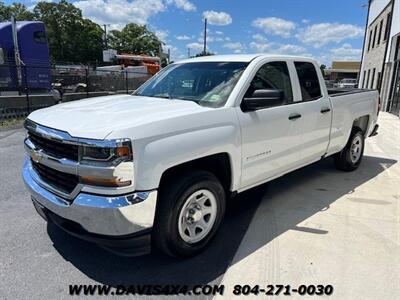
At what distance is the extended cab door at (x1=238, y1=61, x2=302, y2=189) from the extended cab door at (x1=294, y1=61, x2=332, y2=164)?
0.17 meters

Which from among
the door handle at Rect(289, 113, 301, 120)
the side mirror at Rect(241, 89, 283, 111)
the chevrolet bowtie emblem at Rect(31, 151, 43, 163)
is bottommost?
the chevrolet bowtie emblem at Rect(31, 151, 43, 163)

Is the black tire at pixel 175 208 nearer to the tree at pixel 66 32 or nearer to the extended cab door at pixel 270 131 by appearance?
the extended cab door at pixel 270 131

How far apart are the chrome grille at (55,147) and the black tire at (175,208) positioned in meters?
0.79

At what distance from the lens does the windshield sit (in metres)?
3.73

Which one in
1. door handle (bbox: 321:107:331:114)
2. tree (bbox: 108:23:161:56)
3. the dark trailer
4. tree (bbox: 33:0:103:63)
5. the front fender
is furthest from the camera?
tree (bbox: 108:23:161:56)

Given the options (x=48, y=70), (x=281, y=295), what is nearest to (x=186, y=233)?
(x=281, y=295)

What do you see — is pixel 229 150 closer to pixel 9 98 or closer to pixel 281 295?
pixel 281 295

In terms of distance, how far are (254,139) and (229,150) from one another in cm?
42

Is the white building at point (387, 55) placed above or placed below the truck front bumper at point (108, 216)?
above

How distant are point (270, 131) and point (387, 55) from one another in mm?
18452

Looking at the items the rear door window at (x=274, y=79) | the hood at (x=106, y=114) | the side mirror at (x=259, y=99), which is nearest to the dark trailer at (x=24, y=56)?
the hood at (x=106, y=114)

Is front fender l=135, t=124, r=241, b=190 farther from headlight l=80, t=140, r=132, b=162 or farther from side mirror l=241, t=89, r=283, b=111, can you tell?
side mirror l=241, t=89, r=283, b=111

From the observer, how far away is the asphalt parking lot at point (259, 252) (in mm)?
3018

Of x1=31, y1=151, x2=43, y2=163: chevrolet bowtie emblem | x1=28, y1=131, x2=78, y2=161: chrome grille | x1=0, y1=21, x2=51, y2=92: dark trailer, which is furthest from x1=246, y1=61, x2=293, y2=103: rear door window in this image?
x1=0, y1=21, x2=51, y2=92: dark trailer
